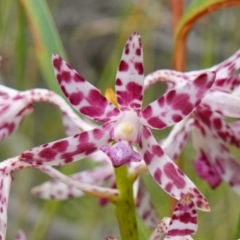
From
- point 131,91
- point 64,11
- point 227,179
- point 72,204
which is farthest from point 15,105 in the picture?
point 64,11

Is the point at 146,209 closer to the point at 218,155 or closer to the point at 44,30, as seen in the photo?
the point at 218,155

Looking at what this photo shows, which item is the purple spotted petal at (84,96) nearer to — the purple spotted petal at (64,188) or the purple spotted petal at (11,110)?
the purple spotted petal at (11,110)

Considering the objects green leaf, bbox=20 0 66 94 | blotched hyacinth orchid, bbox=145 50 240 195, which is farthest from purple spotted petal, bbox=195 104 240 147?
green leaf, bbox=20 0 66 94

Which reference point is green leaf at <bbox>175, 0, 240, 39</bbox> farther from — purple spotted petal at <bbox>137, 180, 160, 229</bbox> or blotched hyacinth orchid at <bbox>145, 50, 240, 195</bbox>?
purple spotted petal at <bbox>137, 180, 160, 229</bbox>

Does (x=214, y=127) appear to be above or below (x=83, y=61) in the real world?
below

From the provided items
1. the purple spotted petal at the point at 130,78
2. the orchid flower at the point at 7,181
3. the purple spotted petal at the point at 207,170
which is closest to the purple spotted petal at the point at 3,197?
the orchid flower at the point at 7,181

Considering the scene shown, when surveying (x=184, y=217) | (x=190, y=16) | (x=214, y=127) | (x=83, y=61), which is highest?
(x=83, y=61)

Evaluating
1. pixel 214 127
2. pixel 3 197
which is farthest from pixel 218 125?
pixel 3 197
